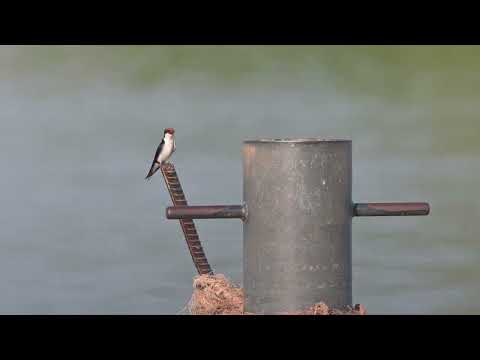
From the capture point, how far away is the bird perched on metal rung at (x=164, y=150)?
230 inches

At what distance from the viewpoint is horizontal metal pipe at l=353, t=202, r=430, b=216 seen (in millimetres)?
5051

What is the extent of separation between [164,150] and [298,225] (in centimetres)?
134

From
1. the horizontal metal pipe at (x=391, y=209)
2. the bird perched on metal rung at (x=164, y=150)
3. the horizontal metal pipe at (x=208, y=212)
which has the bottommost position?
the horizontal metal pipe at (x=208, y=212)

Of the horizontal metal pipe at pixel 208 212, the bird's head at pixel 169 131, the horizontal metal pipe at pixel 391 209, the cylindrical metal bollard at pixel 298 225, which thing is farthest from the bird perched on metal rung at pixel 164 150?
the horizontal metal pipe at pixel 391 209

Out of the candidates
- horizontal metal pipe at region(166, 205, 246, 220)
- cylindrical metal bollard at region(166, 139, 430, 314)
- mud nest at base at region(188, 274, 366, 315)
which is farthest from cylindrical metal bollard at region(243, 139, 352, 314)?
mud nest at base at region(188, 274, 366, 315)

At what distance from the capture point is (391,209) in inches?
199

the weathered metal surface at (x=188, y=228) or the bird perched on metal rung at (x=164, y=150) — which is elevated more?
the bird perched on metal rung at (x=164, y=150)

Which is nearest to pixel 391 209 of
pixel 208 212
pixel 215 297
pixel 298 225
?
pixel 298 225

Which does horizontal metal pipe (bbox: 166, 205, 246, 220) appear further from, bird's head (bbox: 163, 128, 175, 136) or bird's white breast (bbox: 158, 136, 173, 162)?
bird's head (bbox: 163, 128, 175, 136)

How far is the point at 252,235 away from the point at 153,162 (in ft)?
3.87

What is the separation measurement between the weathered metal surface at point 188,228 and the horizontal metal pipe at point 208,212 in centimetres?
42

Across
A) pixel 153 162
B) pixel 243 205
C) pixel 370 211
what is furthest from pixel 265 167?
pixel 153 162

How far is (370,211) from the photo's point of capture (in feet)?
16.6

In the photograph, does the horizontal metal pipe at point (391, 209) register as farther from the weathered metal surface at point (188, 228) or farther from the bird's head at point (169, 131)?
the bird's head at point (169, 131)
